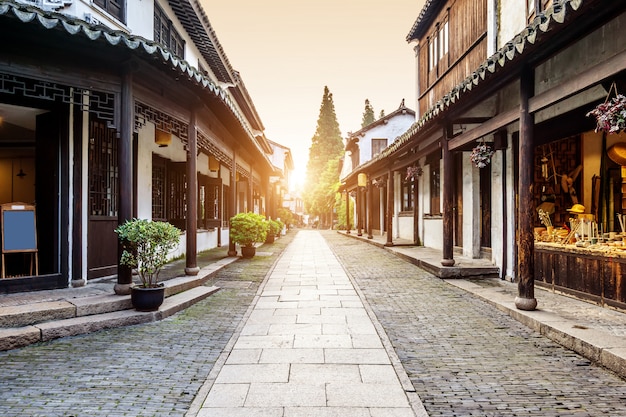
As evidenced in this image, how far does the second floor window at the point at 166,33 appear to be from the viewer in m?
9.82

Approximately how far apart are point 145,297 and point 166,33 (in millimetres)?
7565

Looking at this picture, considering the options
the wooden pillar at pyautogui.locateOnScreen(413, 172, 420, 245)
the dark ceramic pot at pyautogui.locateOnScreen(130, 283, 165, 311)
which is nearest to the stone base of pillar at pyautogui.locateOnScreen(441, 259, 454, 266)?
the dark ceramic pot at pyautogui.locateOnScreen(130, 283, 165, 311)

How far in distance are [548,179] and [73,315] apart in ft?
27.4

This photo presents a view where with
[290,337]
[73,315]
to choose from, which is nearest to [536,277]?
[290,337]

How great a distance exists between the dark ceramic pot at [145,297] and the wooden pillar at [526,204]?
4938 millimetres

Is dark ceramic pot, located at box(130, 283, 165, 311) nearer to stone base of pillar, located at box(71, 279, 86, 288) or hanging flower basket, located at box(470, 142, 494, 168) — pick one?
stone base of pillar, located at box(71, 279, 86, 288)

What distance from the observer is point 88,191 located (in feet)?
24.4

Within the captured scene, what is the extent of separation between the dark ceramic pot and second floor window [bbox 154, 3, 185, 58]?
18.7 ft

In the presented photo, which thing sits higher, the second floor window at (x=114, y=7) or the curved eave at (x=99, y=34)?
the second floor window at (x=114, y=7)

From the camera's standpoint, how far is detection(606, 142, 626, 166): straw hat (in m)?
7.15

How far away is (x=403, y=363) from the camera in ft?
14.0

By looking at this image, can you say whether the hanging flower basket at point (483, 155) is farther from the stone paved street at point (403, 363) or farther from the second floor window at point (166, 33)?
the second floor window at point (166, 33)

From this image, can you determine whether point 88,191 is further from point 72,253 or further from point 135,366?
point 135,366

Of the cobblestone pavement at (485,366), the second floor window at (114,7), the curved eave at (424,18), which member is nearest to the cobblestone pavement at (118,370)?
the cobblestone pavement at (485,366)
